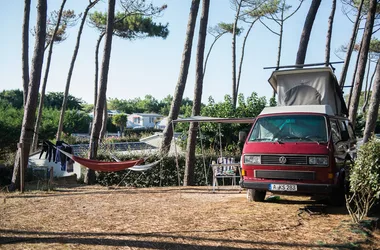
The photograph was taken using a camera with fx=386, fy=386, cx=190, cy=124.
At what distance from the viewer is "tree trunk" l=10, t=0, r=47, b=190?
32.2ft

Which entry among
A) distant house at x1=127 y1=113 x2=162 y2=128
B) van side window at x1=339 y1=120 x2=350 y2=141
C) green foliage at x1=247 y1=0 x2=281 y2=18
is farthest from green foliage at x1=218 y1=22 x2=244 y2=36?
distant house at x1=127 y1=113 x2=162 y2=128

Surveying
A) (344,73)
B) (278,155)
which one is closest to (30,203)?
(278,155)

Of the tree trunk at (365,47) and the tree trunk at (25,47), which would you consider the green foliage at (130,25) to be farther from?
the tree trunk at (365,47)

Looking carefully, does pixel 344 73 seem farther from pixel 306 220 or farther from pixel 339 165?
pixel 306 220

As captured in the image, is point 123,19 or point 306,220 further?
point 123,19

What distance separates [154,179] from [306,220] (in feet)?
22.8

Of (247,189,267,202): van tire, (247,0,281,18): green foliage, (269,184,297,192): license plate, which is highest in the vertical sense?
(247,0,281,18): green foliage

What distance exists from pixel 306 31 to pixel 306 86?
597 cm

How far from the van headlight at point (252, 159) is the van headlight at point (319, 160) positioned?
2.91 ft

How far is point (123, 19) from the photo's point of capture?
23078 millimetres

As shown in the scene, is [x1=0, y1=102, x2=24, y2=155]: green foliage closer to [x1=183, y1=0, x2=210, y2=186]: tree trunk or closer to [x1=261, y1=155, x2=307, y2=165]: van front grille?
[x1=183, y1=0, x2=210, y2=186]: tree trunk

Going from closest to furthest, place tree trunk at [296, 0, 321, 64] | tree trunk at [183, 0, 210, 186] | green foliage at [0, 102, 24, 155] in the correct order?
tree trunk at [183, 0, 210, 186] → tree trunk at [296, 0, 321, 64] → green foliage at [0, 102, 24, 155]

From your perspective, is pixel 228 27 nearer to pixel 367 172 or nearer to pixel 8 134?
pixel 8 134

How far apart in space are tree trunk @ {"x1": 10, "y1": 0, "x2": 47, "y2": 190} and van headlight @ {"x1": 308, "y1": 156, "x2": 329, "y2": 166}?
6.90 metres
